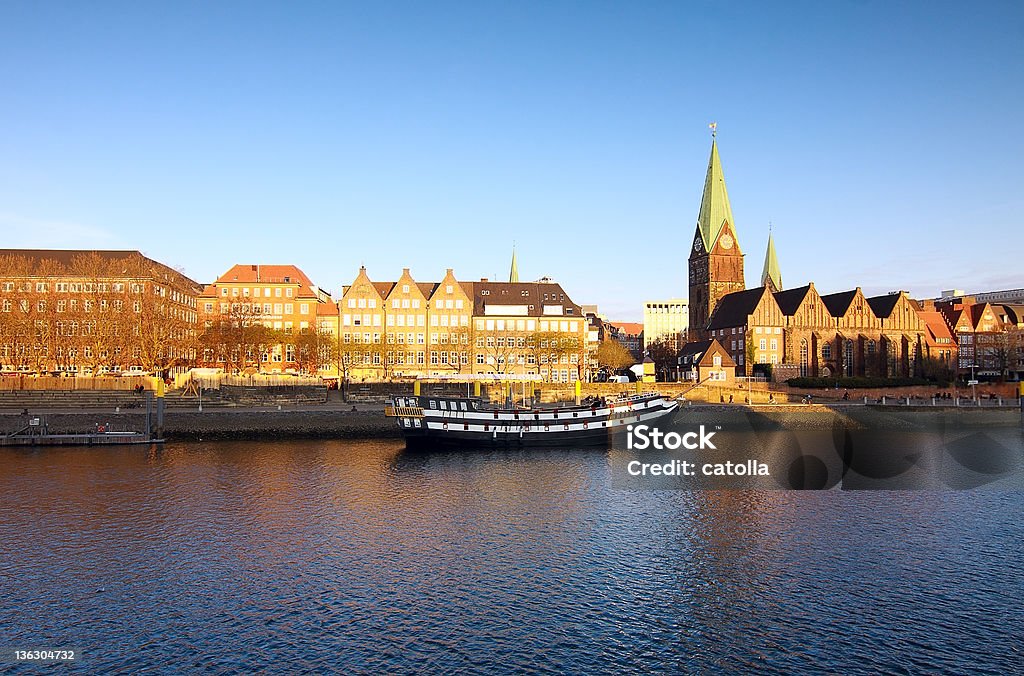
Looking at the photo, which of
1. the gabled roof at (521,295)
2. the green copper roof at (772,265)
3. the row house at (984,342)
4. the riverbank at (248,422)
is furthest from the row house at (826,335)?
the green copper roof at (772,265)

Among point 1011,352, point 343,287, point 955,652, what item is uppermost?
point 343,287

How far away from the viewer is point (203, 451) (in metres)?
54.6

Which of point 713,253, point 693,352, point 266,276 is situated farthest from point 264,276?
point 713,253

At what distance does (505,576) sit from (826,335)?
95.2m

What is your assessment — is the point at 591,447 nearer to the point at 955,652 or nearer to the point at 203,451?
the point at 203,451

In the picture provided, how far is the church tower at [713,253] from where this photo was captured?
5162 inches

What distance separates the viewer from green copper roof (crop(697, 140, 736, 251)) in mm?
132575

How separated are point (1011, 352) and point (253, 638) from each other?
412 ft

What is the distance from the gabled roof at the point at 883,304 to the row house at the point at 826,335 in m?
0.21

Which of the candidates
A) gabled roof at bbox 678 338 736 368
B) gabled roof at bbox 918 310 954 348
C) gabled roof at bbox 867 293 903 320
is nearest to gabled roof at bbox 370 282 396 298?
gabled roof at bbox 678 338 736 368

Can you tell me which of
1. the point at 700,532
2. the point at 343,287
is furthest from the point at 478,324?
the point at 700,532

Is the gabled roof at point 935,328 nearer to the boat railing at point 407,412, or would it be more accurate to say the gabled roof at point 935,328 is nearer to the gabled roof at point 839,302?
the gabled roof at point 839,302

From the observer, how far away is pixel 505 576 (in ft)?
83.2

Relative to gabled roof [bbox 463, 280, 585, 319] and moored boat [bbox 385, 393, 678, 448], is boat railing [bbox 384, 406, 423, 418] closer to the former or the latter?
moored boat [bbox 385, 393, 678, 448]
